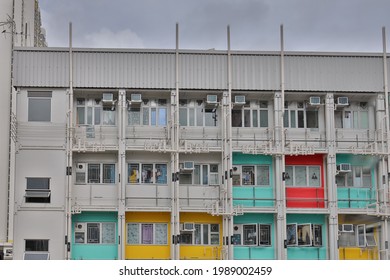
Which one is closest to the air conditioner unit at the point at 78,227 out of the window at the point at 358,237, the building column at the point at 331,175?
the building column at the point at 331,175

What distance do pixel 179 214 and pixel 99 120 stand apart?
5241 millimetres

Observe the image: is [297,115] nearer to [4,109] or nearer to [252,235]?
[252,235]

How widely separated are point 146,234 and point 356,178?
9279mm

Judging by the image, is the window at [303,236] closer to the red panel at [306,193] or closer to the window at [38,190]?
the red panel at [306,193]

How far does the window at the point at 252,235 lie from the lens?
31.0 m

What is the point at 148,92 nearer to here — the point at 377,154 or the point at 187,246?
the point at 187,246

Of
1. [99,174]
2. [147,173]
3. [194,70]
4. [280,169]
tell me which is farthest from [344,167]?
[99,174]

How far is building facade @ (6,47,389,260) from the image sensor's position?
30281 mm

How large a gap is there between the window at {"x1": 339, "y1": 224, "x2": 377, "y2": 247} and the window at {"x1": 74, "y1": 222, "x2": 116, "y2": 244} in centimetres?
958

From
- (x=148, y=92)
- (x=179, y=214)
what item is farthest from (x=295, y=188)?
(x=148, y=92)

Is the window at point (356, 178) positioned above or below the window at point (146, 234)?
above

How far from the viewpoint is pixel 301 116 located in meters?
32.1

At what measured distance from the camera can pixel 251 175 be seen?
3145 cm

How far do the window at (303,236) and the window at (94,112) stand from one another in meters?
8.81
